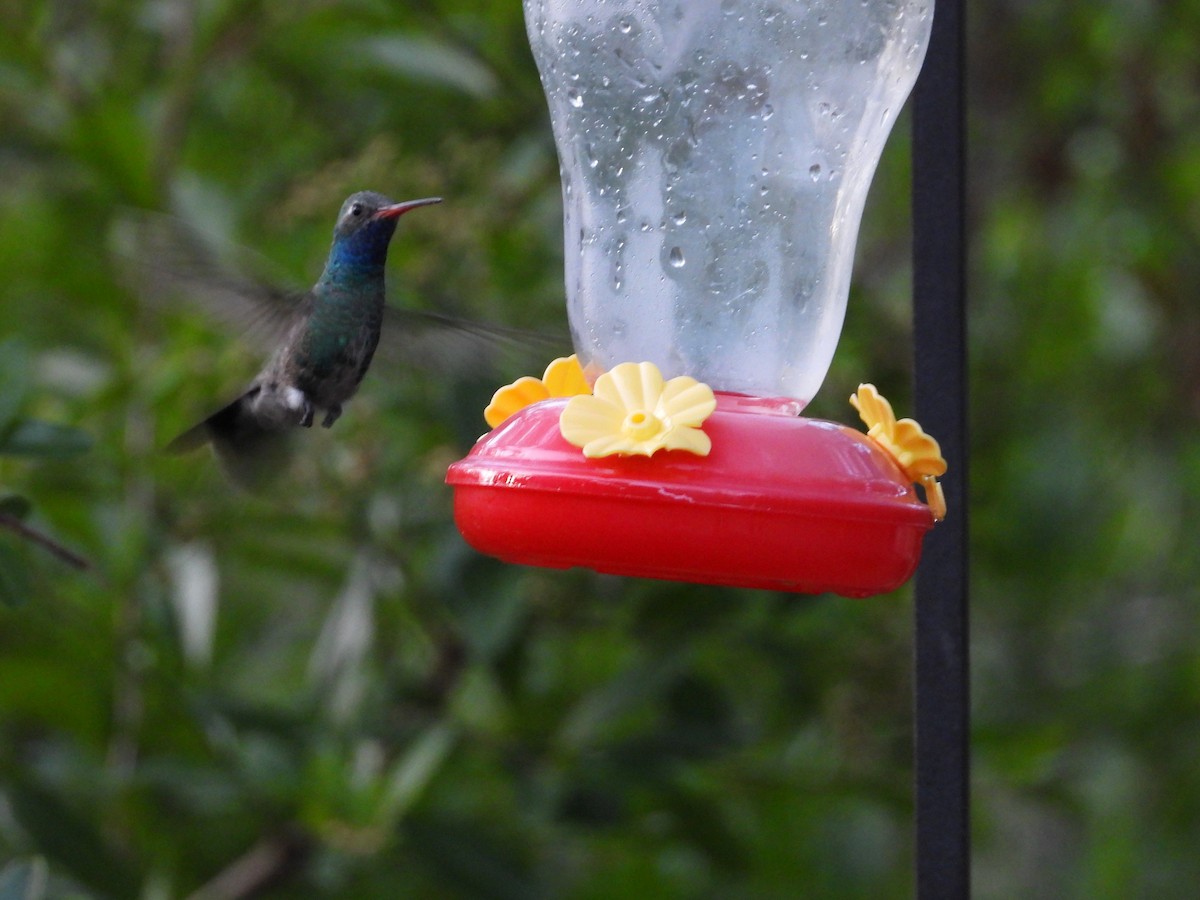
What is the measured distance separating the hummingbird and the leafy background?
0.67 feet

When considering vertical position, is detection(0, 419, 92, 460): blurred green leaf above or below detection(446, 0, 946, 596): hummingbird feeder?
→ below

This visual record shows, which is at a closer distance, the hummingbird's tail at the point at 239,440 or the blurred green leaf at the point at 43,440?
the blurred green leaf at the point at 43,440

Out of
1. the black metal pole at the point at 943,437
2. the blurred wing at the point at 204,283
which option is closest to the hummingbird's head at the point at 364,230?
the blurred wing at the point at 204,283

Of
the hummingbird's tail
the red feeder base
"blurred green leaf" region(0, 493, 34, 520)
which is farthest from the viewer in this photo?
the hummingbird's tail

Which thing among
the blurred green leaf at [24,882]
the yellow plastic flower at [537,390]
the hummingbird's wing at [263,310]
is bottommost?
the blurred green leaf at [24,882]

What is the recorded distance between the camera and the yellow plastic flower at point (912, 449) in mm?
1574

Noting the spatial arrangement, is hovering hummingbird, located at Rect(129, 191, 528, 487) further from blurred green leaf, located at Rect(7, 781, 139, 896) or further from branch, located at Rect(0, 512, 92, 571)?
blurred green leaf, located at Rect(7, 781, 139, 896)

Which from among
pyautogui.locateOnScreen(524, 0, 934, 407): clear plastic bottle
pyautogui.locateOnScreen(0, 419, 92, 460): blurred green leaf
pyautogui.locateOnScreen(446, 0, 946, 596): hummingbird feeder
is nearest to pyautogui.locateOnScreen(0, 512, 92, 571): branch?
pyautogui.locateOnScreen(0, 419, 92, 460): blurred green leaf

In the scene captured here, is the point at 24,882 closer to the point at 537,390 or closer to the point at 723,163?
the point at 537,390

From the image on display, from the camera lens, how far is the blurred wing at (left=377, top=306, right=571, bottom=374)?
2.13m

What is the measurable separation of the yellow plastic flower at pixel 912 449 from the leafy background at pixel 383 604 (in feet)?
3.13

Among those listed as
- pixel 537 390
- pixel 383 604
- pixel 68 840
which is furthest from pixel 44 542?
pixel 383 604

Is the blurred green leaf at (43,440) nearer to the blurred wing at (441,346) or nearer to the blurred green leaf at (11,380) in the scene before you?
the blurred green leaf at (11,380)

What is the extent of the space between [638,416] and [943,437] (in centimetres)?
38
